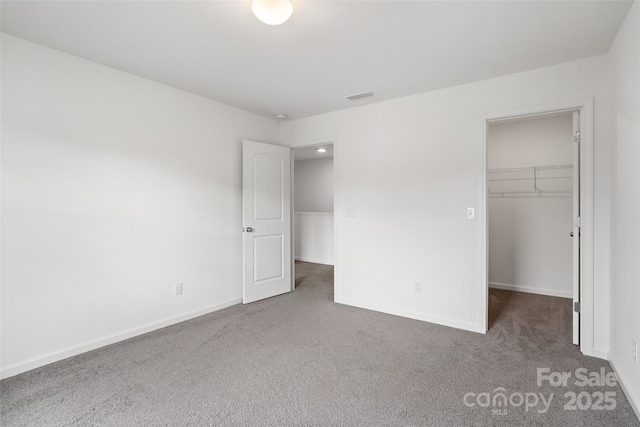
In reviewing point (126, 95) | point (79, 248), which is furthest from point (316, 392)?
point (126, 95)

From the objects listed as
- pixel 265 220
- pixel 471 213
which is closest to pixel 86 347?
pixel 265 220

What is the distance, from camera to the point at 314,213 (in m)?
6.34

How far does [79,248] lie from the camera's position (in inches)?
95.8

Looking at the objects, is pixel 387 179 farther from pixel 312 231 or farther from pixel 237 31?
pixel 312 231

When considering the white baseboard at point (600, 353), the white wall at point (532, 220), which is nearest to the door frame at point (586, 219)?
the white baseboard at point (600, 353)

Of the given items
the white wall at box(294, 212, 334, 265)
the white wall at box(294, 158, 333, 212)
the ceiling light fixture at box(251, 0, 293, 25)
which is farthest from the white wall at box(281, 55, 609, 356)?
the white wall at box(294, 158, 333, 212)

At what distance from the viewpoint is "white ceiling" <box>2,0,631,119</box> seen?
183 cm

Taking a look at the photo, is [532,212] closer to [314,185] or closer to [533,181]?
[533,181]

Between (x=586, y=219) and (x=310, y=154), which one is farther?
(x=310, y=154)

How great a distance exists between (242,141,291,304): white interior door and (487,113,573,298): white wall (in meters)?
2.80

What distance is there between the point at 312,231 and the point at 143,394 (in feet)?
15.3

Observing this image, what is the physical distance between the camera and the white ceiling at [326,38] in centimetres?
183

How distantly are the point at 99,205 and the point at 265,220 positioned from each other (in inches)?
71.7

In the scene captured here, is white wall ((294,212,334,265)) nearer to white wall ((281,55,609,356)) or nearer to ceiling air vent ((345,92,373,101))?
white wall ((281,55,609,356))
